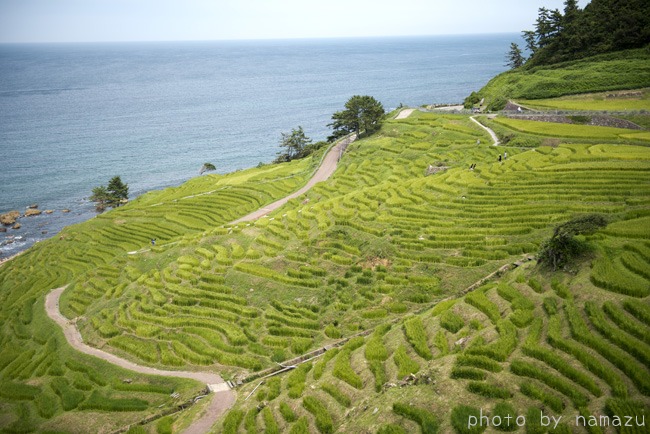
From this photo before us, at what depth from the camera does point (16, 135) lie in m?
126

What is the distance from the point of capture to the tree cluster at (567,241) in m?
24.2

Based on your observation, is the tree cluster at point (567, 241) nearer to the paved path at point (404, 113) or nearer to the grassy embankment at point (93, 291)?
the grassy embankment at point (93, 291)

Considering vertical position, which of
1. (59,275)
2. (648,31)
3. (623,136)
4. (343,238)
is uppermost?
(648,31)

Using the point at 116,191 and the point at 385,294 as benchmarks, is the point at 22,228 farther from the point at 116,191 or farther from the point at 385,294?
the point at 385,294

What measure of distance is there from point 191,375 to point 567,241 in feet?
77.3

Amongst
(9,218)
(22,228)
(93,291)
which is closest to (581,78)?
(93,291)

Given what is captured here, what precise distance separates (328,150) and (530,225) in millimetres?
44733

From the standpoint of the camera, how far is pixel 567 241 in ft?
80.3

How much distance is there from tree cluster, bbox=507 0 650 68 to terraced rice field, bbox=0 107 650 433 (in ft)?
104

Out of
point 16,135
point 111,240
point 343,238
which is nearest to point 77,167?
point 16,135

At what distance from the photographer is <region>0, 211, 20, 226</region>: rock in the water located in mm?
77375

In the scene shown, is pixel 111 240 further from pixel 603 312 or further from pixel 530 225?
pixel 603 312

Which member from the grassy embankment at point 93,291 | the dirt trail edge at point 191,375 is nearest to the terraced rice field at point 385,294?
the grassy embankment at point 93,291

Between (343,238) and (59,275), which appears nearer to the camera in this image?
(343,238)
